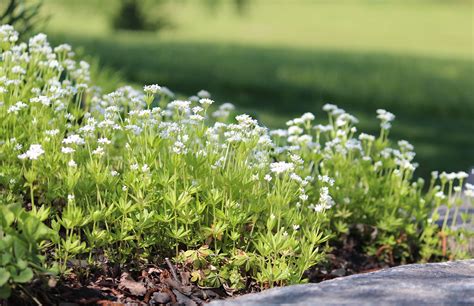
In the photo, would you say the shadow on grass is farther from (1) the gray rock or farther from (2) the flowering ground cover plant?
(1) the gray rock

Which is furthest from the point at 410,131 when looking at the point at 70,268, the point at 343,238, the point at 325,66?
the point at 70,268

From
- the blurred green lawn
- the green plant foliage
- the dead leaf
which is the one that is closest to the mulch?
the dead leaf

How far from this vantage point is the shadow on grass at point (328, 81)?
9.81m

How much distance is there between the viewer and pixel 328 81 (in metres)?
12.1

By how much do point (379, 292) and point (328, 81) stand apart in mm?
9883

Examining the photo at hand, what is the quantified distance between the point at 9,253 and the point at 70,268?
512mm

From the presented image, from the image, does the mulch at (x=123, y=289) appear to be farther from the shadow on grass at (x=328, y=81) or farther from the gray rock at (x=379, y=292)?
the shadow on grass at (x=328, y=81)

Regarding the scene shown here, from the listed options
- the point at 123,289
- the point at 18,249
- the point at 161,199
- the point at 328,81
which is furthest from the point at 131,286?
the point at 328,81

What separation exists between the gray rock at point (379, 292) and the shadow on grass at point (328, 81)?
18.6ft

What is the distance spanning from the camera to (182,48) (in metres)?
14.9

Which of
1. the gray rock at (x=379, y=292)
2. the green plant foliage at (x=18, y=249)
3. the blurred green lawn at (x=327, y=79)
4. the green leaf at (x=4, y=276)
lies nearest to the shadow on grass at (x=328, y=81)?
the blurred green lawn at (x=327, y=79)

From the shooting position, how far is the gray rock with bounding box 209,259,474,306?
7.65ft

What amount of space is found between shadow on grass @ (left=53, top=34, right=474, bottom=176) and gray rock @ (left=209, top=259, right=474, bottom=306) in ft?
18.6

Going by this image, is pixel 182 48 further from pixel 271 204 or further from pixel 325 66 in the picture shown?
pixel 271 204
